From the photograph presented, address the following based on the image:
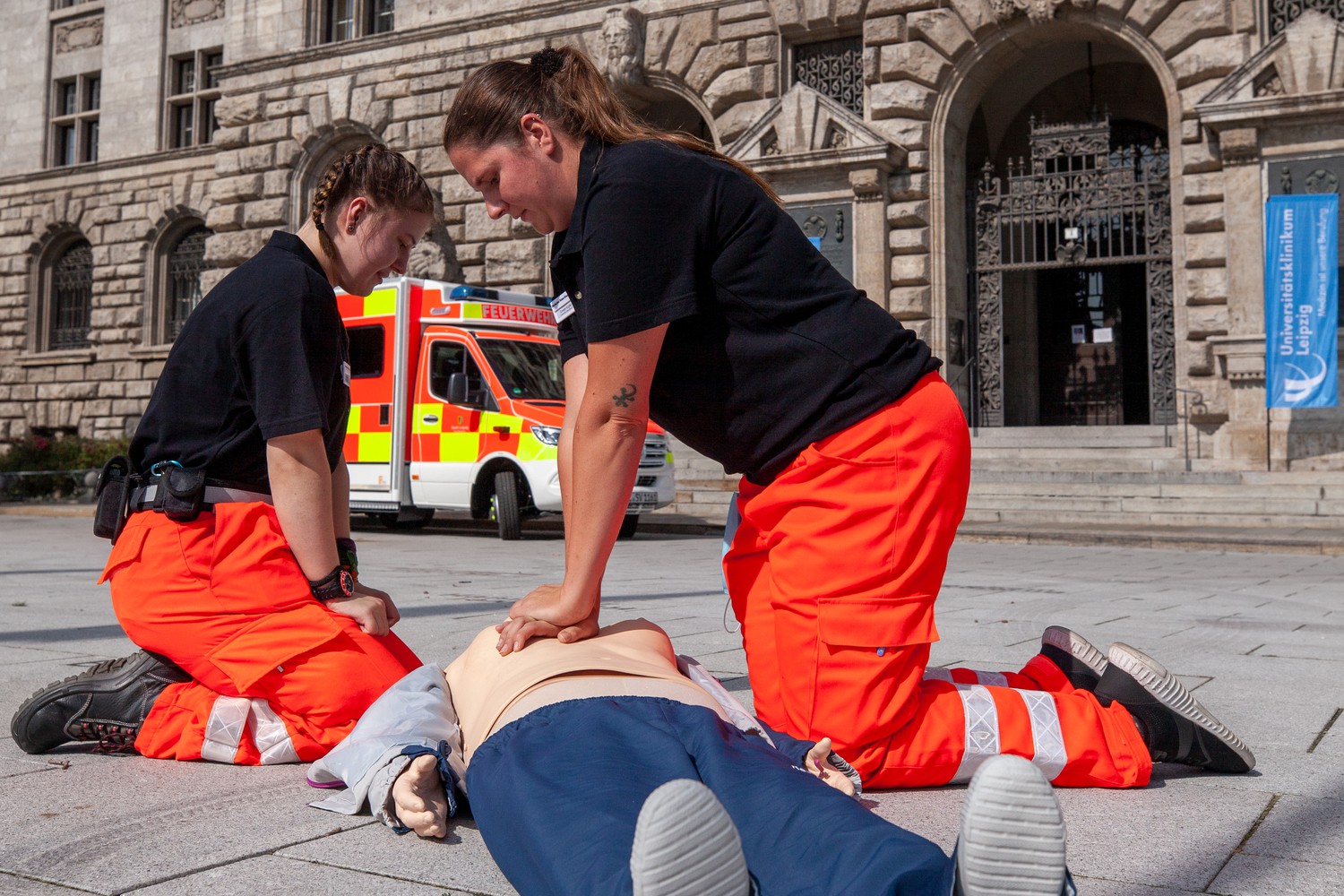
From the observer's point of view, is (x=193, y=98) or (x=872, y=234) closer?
(x=872, y=234)

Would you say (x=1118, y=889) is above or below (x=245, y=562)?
below

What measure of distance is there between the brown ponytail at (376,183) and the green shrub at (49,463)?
59.6ft

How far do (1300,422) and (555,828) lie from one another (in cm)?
1383

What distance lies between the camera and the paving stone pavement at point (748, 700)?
1991 mm

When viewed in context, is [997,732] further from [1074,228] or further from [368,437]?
[1074,228]

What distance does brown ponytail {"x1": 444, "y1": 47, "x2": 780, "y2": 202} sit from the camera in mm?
2582

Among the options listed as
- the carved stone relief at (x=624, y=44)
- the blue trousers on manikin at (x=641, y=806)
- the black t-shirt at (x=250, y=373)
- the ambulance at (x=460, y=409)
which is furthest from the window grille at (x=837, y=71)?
the blue trousers on manikin at (x=641, y=806)

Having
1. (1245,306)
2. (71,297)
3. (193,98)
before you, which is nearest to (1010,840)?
(1245,306)

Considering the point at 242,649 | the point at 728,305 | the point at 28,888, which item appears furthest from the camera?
the point at 242,649

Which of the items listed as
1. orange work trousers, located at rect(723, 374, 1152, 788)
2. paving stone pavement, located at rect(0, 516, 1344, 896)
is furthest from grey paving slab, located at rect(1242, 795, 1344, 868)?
orange work trousers, located at rect(723, 374, 1152, 788)

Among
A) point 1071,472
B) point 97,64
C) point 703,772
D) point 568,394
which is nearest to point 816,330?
point 568,394

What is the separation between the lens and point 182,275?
77.0ft

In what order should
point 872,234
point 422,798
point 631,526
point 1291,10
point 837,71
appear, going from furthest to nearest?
point 837,71, point 872,234, point 1291,10, point 631,526, point 422,798

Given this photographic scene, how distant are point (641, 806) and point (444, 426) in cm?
1132
